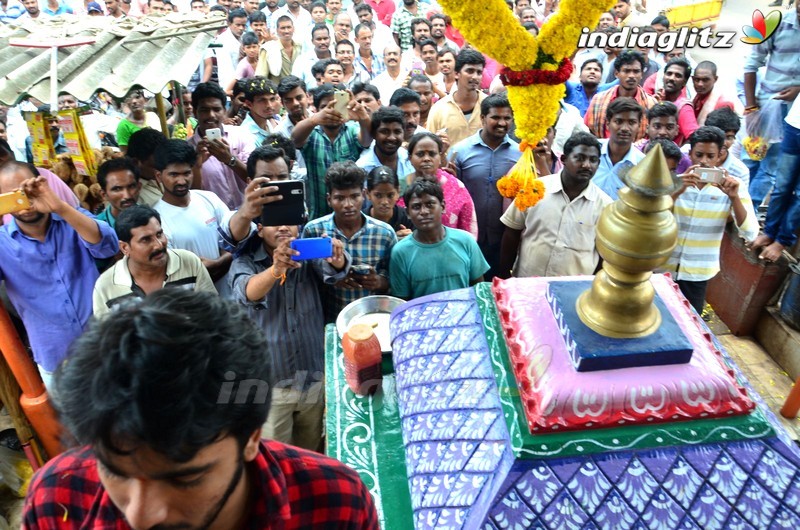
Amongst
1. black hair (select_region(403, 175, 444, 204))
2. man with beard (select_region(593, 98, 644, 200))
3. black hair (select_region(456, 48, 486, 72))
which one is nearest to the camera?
black hair (select_region(403, 175, 444, 204))

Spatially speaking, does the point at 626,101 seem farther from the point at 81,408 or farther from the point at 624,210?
the point at 81,408

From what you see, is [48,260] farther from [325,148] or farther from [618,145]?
[618,145]

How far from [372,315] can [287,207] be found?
695 mm

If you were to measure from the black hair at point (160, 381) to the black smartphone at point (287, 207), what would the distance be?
1668 mm

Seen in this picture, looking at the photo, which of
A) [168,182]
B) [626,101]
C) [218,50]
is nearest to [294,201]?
[168,182]

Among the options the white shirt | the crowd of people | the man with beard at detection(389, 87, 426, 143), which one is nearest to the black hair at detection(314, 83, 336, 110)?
the crowd of people

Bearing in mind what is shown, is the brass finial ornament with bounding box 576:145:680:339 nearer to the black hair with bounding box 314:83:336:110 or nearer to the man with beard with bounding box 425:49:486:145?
the black hair with bounding box 314:83:336:110

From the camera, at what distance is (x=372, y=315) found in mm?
2680

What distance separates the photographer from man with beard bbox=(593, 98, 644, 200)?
4.10 metres

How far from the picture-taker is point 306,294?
2994 millimetres

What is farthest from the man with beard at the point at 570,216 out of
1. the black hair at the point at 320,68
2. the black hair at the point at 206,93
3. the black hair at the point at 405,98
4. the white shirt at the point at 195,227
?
the black hair at the point at 320,68

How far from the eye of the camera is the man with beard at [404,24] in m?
9.66

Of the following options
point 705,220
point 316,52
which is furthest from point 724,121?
point 316,52

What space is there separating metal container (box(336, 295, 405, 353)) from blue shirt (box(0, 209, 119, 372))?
161cm
